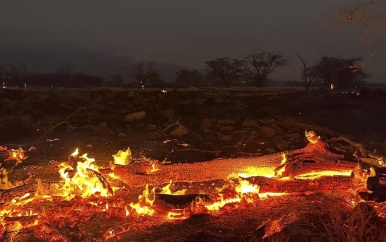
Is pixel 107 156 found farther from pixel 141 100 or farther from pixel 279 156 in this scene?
pixel 141 100

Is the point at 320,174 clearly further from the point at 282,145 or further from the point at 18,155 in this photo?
the point at 18,155

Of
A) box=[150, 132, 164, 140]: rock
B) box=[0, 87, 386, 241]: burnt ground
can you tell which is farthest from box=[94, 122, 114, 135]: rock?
box=[150, 132, 164, 140]: rock

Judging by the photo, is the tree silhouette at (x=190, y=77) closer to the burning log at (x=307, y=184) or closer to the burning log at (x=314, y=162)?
the burning log at (x=314, y=162)

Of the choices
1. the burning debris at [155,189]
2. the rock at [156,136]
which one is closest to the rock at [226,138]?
the rock at [156,136]

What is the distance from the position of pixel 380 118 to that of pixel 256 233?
14004 millimetres

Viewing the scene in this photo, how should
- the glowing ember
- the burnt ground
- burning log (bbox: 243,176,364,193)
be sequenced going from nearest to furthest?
burning log (bbox: 243,176,364,193), the glowing ember, the burnt ground

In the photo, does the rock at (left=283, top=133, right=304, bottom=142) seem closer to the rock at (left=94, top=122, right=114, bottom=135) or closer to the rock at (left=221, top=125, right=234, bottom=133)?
the rock at (left=221, top=125, right=234, bottom=133)

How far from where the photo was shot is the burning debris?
5301mm

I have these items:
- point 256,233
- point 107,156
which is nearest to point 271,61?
point 107,156

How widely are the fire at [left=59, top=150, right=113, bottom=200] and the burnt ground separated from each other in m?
1.33

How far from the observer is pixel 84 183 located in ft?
19.9

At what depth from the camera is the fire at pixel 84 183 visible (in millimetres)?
6016

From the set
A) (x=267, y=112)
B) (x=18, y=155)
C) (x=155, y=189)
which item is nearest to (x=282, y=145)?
(x=155, y=189)

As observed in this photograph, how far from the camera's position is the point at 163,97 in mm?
20047
